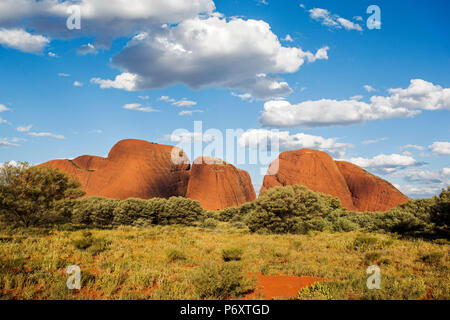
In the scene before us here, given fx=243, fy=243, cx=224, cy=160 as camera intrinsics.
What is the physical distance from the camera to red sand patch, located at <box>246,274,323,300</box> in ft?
20.7

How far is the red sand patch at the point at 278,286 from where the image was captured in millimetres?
6309

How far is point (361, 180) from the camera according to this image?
249 feet

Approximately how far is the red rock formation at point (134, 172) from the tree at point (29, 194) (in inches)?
1988

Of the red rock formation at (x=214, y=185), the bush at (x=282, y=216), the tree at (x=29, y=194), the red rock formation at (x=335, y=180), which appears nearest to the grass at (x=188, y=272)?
the tree at (x=29, y=194)

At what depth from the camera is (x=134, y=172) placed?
73688mm

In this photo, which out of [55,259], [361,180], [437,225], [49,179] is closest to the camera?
[55,259]

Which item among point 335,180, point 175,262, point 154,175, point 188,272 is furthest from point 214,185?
point 188,272

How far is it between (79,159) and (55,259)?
93.5 metres

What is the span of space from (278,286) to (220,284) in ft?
6.18

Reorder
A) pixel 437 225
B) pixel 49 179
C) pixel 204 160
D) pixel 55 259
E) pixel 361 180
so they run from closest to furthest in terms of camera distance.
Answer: pixel 55 259, pixel 437 225, pixel 49 179, pixel 361 180, pixel 204 160

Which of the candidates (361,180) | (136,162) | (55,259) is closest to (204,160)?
(136,162)

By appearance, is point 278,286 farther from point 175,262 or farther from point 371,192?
point 371,192

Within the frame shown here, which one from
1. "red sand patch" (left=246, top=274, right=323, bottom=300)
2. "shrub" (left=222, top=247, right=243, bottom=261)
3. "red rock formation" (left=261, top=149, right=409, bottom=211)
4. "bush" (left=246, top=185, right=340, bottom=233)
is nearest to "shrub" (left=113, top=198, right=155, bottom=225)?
"bush" (left=246, top=185, right=340, bottom=233)
